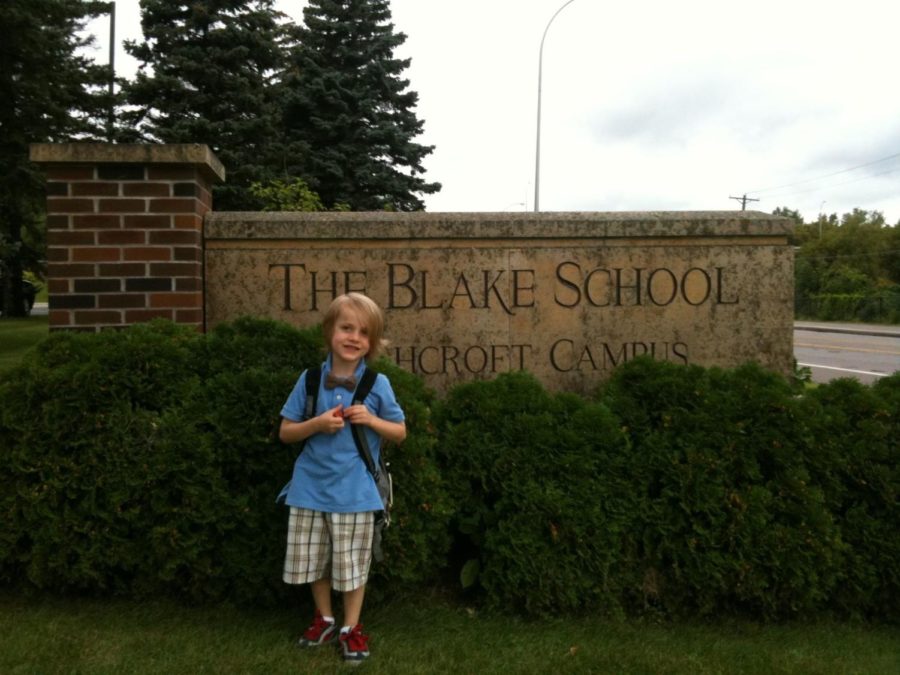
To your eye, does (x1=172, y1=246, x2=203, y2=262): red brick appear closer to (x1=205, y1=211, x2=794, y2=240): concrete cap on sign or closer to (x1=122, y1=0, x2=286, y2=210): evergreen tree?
(x1=205, y1=211, x2=794, y2=240): concrete cap on sign

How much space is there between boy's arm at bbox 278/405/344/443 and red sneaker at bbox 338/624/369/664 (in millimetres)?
710

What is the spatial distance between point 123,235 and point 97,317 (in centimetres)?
45

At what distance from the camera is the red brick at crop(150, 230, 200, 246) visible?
3816mm

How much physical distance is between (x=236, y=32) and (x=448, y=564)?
52.8 feet

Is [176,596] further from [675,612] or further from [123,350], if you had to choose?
[675,612]

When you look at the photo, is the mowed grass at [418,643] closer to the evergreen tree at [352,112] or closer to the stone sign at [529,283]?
the stone sign at [529,283]

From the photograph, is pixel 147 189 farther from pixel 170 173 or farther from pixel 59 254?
pixel 59 254

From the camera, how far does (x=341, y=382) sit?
2555 millimetres

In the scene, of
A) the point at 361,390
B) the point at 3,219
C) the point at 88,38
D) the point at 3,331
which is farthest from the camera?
the point at 88,38

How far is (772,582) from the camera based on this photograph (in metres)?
2.94

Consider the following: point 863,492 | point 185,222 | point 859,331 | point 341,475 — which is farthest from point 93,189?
point 859,331

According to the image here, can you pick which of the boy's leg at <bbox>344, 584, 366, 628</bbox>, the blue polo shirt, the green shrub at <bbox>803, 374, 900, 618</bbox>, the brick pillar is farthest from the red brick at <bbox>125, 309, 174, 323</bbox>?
the green shrub at <bbox>803, 374, 900, 618</bbox>

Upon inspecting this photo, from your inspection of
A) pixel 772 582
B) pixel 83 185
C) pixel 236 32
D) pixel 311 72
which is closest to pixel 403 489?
pixel 772 582

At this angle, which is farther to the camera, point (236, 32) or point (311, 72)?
point (311, 72)
